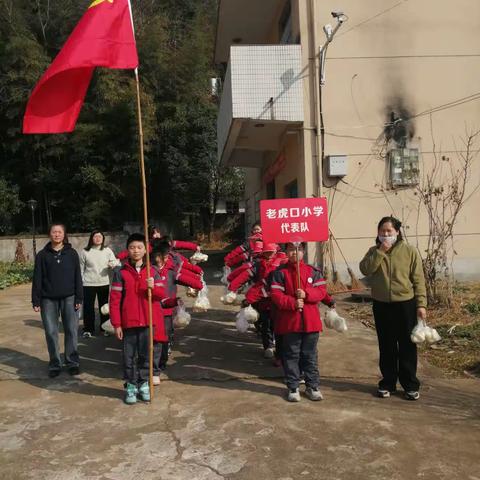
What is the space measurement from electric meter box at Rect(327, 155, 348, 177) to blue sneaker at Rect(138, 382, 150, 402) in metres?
6.65

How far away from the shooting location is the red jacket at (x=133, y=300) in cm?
456

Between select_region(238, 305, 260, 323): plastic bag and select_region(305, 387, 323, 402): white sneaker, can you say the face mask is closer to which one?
select_region(305, 387, 323, 402): white sneaker

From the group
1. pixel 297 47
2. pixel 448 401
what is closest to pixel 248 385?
pixel 448 401

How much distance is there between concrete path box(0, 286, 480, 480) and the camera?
3289mm

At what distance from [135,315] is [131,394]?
0.69 metres

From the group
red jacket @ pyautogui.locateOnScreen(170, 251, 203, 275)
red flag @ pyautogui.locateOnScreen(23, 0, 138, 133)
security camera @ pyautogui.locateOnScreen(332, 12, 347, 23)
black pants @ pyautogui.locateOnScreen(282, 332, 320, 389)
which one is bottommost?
black pants @ pyautogui.locateOnScreen(282, 332, 320, 389)

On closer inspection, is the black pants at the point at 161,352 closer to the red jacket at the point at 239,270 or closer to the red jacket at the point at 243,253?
the red jacket at the point at 239,270

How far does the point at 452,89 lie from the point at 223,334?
7.03 metres

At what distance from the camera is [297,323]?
4535mm

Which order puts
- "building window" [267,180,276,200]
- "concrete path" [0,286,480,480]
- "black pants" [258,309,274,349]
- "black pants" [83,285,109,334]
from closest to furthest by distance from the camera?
"concrete path" [0,286,480,480] < "black pants" [258,309,274,349] < "black pants" [83,285,109,334] < "building window" [267,180,276,200]

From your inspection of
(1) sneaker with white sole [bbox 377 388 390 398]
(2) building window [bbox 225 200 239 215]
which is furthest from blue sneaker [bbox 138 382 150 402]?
(2) building window [bbox 225 200 239 215]

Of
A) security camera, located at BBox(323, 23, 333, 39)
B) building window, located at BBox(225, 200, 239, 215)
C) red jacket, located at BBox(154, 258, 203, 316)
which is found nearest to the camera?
red jacket, located at BBox(154, 258, 203, 316)

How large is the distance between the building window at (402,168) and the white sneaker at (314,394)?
6694mm

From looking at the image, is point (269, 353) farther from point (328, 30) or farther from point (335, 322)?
point (328, 30)
